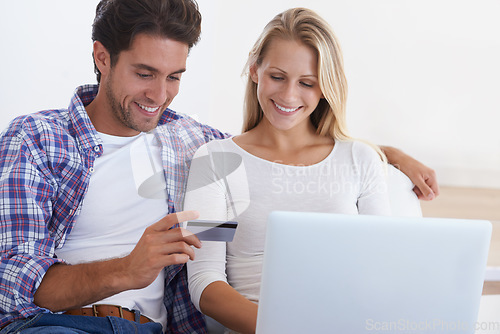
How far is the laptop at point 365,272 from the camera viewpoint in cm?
85

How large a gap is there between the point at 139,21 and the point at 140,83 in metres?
0.17

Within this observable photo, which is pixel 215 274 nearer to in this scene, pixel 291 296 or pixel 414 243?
pixel 291 296

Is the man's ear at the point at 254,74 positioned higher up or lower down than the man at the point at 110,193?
higher up

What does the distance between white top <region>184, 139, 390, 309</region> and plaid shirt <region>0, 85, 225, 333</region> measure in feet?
0.36

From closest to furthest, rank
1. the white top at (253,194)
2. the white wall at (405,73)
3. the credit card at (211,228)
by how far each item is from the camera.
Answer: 1. the credit card at (211,228)
2. the white top at (253,194)
3. the white wall at (405,73)

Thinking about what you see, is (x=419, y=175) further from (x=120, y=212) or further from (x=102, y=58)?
(x=102, y=58)

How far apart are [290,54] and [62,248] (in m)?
0.82

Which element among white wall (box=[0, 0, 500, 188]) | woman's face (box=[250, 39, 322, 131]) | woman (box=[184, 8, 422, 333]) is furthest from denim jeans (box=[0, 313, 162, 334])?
white wall (box=[0, 0, 500, 188])

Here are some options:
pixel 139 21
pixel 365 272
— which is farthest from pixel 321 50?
pixel 365 272

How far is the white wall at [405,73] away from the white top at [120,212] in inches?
33.9

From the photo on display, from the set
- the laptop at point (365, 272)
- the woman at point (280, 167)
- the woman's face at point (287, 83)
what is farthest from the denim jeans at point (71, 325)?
the woman's face at point (287, 83)

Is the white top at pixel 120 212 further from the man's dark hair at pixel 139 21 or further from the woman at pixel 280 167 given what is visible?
the man's dark hair at pixel 139 21

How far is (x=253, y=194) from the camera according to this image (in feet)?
4.86

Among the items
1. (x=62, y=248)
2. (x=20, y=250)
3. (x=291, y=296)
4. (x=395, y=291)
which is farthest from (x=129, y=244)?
(x=395, y=291)
